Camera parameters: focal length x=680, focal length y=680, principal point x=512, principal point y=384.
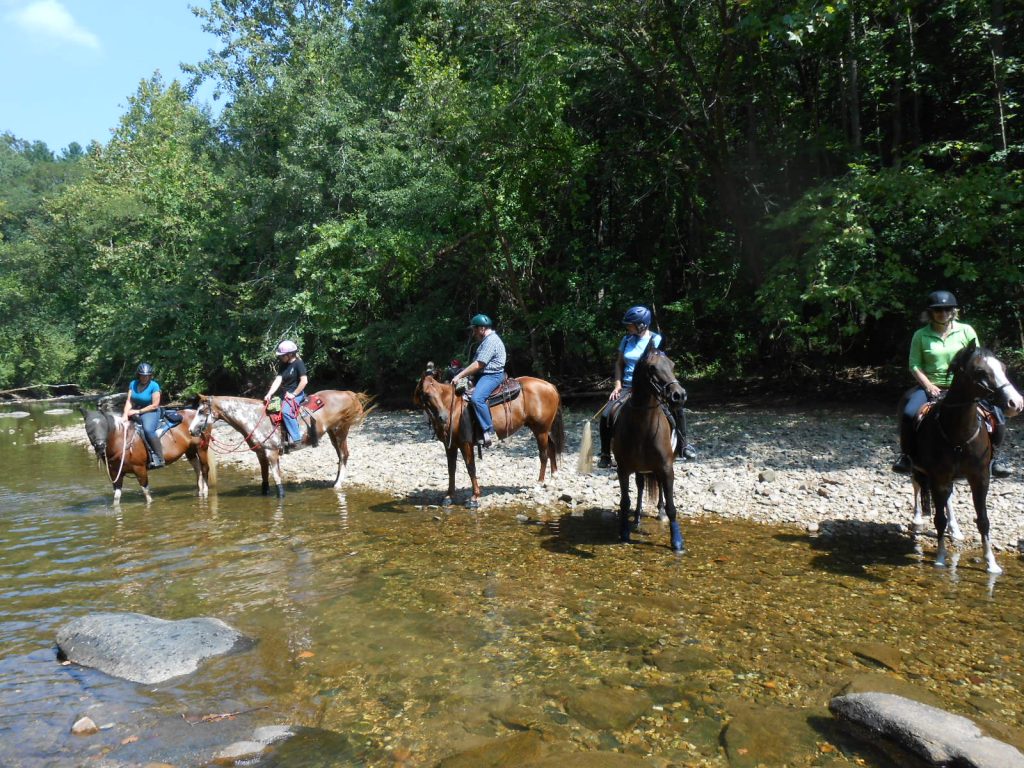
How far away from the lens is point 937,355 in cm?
719

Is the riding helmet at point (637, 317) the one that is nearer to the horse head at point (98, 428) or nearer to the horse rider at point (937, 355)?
the horse rider at point (937, 355)

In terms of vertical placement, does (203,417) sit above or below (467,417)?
above

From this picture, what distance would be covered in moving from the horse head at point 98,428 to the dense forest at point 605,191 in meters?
9.48

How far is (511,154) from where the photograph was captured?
17.9m

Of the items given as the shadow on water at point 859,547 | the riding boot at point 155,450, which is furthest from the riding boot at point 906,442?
the riding boot at point 155,450

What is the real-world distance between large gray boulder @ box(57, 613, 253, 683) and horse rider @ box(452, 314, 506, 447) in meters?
5.24

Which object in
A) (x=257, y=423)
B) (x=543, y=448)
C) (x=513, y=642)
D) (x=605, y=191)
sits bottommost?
(x=513, y=642)

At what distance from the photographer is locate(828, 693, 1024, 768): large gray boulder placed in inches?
144

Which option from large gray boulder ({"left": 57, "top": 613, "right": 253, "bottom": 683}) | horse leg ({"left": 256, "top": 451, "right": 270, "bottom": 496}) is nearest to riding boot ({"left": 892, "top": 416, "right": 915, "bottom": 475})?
large gray boulder ({"left": 57, "top": 613, "right": 253, "bottom": 683})

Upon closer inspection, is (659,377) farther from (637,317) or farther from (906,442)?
(906,442)

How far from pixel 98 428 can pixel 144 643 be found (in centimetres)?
718

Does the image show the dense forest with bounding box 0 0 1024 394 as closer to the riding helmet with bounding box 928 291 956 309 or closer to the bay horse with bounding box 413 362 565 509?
the bay horse with bounding box 413 362 565 509

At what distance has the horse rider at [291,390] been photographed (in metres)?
12.4

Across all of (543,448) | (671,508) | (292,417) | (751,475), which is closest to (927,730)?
(671,508)
